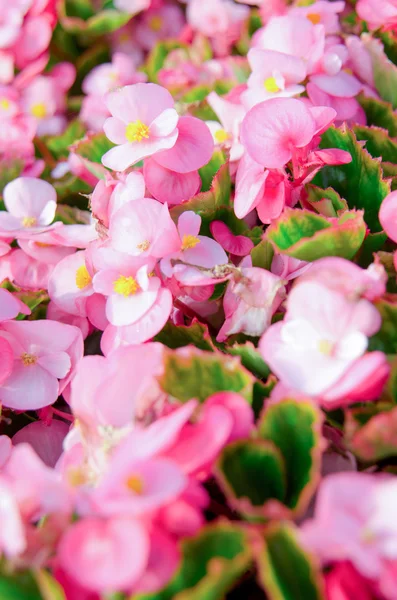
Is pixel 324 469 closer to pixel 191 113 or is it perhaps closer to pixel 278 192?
pixel 278 192

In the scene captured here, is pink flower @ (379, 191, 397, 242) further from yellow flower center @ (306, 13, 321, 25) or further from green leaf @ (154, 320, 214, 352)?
yellow flower center @ (306, 13, 321, 25)

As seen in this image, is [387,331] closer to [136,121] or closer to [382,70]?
[136,121]

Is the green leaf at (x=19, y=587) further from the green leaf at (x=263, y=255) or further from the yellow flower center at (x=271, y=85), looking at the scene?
the yellow flower center at (x=271, y=85)

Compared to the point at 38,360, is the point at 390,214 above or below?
above

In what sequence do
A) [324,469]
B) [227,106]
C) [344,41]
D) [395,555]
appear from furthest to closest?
[344,41] < [227,106] < [324,469] < [395,555]

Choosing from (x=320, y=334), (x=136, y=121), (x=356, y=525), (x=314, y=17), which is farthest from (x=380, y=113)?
(x=356, y=525)

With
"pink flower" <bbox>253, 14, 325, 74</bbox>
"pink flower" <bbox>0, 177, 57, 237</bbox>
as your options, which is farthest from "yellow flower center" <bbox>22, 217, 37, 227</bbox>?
"pink flower" <bbox>253, 14, 325, 74</bbox>

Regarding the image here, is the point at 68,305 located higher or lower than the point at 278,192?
lower

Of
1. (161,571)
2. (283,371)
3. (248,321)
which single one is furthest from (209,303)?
(161,571)
